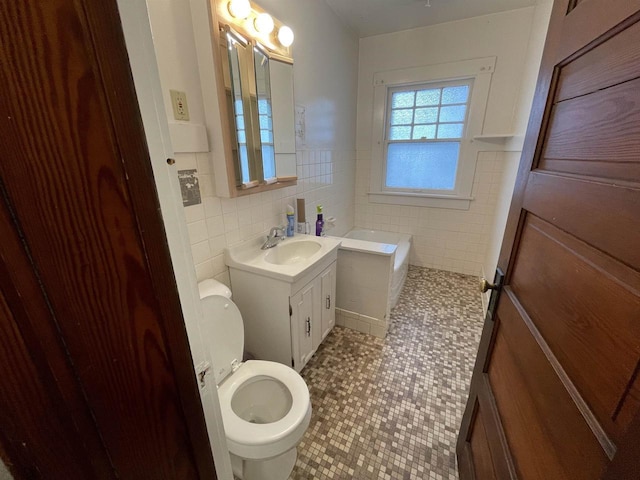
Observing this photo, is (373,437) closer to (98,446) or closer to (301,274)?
(301,274)

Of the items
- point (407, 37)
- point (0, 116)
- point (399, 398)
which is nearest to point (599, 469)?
point (0, 116)

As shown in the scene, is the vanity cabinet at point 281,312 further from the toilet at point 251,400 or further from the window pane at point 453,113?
the window pane at point 453,113

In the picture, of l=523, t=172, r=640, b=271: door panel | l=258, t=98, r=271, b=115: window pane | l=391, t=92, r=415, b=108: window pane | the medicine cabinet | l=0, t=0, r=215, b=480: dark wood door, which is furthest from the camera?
l=391, t=92, r=415, b=108: window pane

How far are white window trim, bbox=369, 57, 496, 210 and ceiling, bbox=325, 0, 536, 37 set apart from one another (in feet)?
1.14

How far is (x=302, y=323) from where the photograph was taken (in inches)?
59.0

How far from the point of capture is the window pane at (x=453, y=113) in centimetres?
258

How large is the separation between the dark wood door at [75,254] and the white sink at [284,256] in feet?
2.97

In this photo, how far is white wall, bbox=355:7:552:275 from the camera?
2236mm

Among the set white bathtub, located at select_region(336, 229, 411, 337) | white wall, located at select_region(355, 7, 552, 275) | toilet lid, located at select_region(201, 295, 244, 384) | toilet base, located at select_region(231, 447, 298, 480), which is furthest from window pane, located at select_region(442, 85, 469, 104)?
toilet base, located at select_region(231, 447, 298, 480)

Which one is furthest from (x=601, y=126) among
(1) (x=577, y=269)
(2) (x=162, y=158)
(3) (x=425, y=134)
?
→ (3) (x=425, y=134)

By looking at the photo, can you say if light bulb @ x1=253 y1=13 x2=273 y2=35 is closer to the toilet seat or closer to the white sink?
the white sink

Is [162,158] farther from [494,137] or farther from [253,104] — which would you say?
[494,137]

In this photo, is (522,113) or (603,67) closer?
(603,67)

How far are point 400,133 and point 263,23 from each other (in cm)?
198
